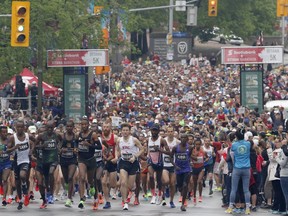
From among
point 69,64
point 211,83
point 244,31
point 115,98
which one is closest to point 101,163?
point 69,64

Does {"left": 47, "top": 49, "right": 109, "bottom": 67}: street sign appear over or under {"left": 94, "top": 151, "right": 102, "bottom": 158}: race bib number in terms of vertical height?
over

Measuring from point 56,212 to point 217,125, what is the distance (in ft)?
49.1

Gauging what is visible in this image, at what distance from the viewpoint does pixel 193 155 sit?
24484 mm

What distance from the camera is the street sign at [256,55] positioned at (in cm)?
4266

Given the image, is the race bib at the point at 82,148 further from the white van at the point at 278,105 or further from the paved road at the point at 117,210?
the white van at the point at 278,105

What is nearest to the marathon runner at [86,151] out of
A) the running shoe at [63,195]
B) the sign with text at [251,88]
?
the running shoe at [63,195]

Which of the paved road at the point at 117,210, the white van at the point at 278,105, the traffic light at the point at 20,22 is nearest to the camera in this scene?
the paved road at the point at 117,210

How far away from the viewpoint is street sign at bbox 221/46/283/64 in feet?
140

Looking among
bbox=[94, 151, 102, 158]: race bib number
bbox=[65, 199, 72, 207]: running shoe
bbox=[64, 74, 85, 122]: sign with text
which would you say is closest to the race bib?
bbox=[94, 151, 102, 158]: race bib number

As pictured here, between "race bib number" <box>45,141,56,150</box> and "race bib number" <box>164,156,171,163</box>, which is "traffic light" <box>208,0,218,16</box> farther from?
"race bib number" <box>45,141,56,150</box>

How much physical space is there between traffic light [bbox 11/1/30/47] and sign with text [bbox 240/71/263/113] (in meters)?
13.9

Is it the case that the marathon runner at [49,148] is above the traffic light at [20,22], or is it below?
below

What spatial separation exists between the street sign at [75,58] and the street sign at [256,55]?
19.3 feet

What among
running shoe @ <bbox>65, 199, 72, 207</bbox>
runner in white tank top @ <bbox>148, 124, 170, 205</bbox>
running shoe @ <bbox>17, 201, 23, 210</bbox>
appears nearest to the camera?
running shoe @ <bbox>17, 201, 23, 210</bbox>
